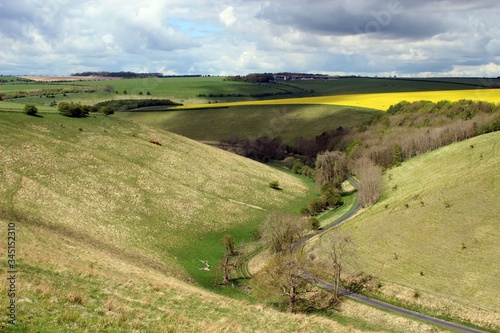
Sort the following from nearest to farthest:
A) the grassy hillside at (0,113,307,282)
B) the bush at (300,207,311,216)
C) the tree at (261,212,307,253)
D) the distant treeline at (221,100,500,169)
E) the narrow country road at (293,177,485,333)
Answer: the narrow country road at (293,177,485,333), the grassy hillside at (0,113,307,282), the tree at (261,212,307,253), the bush at (300,207,311,216), the distant treeline at (221,100,500,169)

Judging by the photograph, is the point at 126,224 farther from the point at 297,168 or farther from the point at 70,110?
the point at 297,168

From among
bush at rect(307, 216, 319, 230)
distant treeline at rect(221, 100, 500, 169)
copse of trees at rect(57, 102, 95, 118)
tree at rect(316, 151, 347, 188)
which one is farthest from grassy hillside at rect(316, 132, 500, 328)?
copse of trees at rect(57, 102, 95, 118)

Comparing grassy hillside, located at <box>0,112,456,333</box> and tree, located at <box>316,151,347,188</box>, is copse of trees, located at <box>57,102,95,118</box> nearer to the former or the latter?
grassy hillside, located at <box>0,112,456,333</box>

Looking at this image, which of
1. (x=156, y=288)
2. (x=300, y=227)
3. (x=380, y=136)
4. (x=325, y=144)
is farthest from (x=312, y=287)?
(x=325, y=144)

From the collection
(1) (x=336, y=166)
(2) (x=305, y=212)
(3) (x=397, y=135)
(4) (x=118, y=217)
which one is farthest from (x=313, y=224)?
(3) (x=397, y=135)

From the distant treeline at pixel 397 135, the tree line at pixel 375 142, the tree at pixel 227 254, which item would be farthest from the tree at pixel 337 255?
the distant treeline at pixel 397 135

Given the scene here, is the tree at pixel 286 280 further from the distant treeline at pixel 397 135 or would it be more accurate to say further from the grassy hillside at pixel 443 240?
the distant treeline at pixel 397 135
